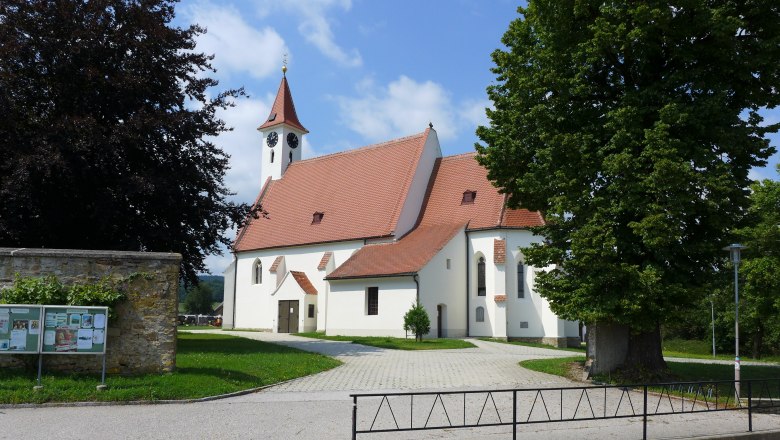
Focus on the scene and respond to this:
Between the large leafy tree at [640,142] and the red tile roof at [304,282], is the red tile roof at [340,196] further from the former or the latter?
the large leafy tree at [640,142]

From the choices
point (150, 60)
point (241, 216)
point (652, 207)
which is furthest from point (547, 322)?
point (150, 60)

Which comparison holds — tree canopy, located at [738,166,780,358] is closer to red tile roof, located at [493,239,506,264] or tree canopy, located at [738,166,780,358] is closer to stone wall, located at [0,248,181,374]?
red tile roof, located at [493,239,506,264]

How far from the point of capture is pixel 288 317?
40438 millimetres

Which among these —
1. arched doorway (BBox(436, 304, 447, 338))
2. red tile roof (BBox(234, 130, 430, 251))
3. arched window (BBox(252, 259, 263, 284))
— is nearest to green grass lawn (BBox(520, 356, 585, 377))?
arched doorway (BBox(436, 304, 447, 338))

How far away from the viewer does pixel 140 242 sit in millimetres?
21453

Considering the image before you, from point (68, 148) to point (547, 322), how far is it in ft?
82.3

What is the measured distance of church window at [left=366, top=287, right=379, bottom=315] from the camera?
3547cm

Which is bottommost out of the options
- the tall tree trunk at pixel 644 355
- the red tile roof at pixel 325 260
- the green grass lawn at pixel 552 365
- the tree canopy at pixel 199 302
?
the tree canopy at pixel 199 302

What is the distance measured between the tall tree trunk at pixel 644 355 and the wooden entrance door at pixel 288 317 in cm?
2650

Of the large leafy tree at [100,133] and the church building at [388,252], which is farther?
the church building at [388,252]

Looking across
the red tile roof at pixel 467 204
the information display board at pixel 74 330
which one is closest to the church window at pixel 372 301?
the red tile roof at pixel 467 204

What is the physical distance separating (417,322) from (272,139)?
86.2ft

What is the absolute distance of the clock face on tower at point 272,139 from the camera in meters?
51.7

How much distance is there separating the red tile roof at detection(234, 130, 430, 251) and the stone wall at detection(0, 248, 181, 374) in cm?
2406
